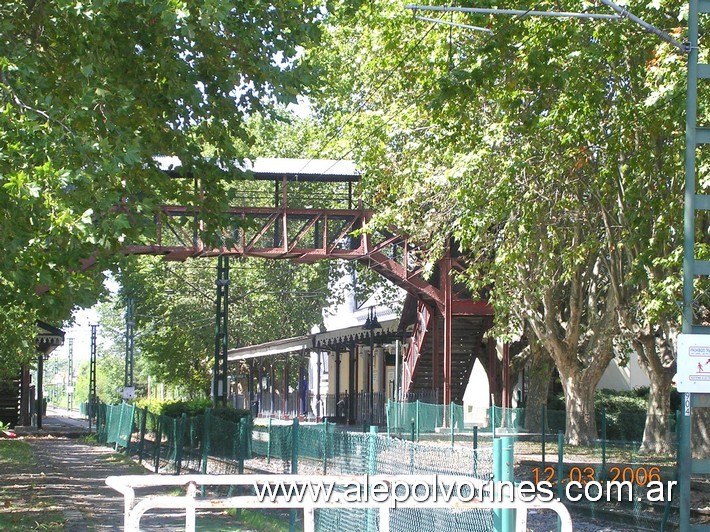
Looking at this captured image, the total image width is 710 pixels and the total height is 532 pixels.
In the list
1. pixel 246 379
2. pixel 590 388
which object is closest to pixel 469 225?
pixel 590 388

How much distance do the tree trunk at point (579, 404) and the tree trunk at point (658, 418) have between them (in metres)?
2.76

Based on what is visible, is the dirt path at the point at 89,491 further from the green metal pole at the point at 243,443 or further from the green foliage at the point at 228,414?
the green foliage at the point at 228,414

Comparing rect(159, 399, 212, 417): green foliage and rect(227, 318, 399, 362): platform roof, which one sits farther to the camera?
rect(227, 318, 399, 362): platform roof

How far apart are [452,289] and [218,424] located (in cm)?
1902

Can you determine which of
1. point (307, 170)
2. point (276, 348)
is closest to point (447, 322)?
point (307, 170)

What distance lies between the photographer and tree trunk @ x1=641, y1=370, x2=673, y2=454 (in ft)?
84.5

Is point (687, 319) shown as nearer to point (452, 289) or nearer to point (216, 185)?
point (216, 185)

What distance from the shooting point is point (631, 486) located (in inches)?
709

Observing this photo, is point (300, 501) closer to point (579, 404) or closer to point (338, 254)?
point (579, 404)

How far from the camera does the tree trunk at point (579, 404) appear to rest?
30688 millimetres

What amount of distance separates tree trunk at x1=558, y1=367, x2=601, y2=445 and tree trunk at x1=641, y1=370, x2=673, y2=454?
2.76 m

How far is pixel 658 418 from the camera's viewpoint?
26.5 metres

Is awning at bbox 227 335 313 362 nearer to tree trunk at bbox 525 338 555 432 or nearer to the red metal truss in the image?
the red metal truss
